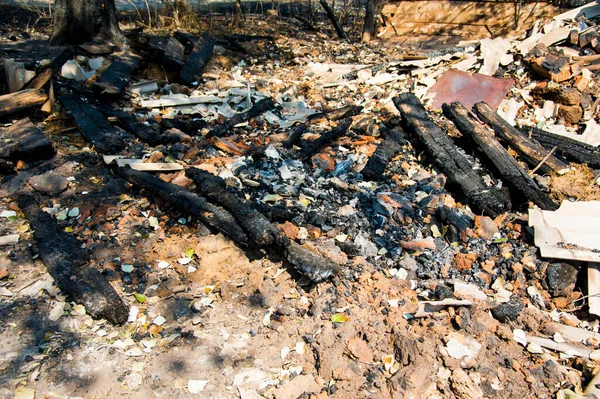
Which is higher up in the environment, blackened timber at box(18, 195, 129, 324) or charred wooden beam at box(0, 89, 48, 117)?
charred wooden beam at box(0, 89, 48, 117)

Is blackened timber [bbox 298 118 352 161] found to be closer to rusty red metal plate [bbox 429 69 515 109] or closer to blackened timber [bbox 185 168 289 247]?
blackened timber [bbox 185 168 289 247]

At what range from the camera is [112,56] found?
308 inches

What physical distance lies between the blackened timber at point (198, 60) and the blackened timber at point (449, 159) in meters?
3.66

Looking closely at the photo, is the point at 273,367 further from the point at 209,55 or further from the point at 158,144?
the point at 209,55

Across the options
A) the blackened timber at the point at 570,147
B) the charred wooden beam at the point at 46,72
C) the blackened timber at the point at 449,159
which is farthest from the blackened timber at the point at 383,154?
the charred wooden beam at the point at 46,72

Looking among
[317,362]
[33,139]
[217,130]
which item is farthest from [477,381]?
[33,139]

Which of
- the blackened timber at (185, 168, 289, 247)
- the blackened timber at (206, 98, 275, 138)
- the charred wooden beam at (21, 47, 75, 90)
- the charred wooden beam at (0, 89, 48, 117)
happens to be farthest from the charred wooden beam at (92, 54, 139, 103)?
the blackened timber at (185, 168, 289, 247)

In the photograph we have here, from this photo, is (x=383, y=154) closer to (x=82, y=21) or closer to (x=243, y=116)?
(x=243, y=116)

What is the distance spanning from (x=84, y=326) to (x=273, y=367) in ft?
4.71

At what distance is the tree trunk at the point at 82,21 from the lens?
765cm

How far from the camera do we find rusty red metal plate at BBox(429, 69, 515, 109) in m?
6.78

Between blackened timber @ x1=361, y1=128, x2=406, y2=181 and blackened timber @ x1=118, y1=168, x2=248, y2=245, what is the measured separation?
6.21 ft

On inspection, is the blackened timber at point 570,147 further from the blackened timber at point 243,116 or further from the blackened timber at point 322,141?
the blackened timber at point 243,116

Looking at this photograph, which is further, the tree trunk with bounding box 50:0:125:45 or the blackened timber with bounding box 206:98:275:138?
the tree trunk with bounding box 50:0:125:45
